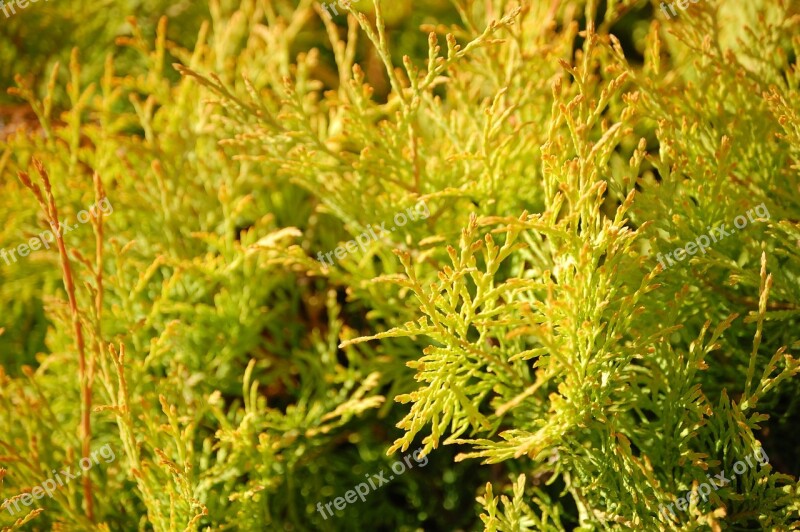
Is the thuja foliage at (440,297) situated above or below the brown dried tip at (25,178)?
below

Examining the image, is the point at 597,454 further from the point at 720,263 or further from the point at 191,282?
the point at 191,282

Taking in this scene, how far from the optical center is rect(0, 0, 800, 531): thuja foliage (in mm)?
1664

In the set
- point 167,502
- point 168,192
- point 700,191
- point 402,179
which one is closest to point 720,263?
point 700,191

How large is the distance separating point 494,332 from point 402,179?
607 millimetres

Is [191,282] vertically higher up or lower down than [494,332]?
higher up

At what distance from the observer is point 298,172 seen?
6.95 ft

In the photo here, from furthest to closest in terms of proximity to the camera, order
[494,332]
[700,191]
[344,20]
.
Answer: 1. [344,20]
2. [494,332]
3. [700,191]

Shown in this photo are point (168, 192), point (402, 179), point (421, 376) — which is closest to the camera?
point (421, 376)

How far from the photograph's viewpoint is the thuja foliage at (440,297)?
1.66m

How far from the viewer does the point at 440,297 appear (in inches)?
64.7

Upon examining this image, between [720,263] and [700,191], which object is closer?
[720,263]

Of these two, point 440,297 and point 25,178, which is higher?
point 25,178

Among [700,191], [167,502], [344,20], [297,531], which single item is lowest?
[297,531]

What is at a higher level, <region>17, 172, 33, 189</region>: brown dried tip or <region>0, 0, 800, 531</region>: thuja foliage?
<region>17, 172, 33, 189</region>: brown dried tip
